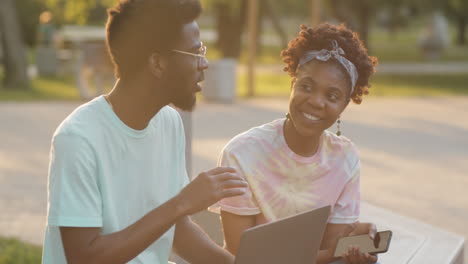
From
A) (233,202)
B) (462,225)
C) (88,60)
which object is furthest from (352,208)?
(88,60)

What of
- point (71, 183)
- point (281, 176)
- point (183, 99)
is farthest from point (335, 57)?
point (71, 183)

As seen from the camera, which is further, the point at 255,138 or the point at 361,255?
the point at 255,138

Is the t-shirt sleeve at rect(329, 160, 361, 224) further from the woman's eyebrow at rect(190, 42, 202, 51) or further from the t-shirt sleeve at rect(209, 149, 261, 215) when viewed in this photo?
the woman's eyebrow at rect(190, 42, 202, 51)

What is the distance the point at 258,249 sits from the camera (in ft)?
6.62

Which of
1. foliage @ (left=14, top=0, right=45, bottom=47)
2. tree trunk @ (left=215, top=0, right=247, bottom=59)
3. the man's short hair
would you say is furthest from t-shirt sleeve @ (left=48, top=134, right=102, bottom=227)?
foliage @ (left=14, top=0, right=45, bottom=47)

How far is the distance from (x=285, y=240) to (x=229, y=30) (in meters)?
23.9

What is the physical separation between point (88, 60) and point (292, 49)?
10557 mm

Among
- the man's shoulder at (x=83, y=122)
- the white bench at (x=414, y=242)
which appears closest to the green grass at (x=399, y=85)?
the white bench at (x=414, y=242)

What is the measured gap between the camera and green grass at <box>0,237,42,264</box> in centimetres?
450

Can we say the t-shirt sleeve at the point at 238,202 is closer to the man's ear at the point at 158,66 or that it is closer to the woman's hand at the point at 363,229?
the woman's hand at the point at 363,229

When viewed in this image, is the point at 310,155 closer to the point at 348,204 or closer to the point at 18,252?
the point at 348,204

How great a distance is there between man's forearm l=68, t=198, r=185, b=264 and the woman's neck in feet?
2.71

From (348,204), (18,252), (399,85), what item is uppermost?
(348,204)

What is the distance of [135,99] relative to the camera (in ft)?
6.84
